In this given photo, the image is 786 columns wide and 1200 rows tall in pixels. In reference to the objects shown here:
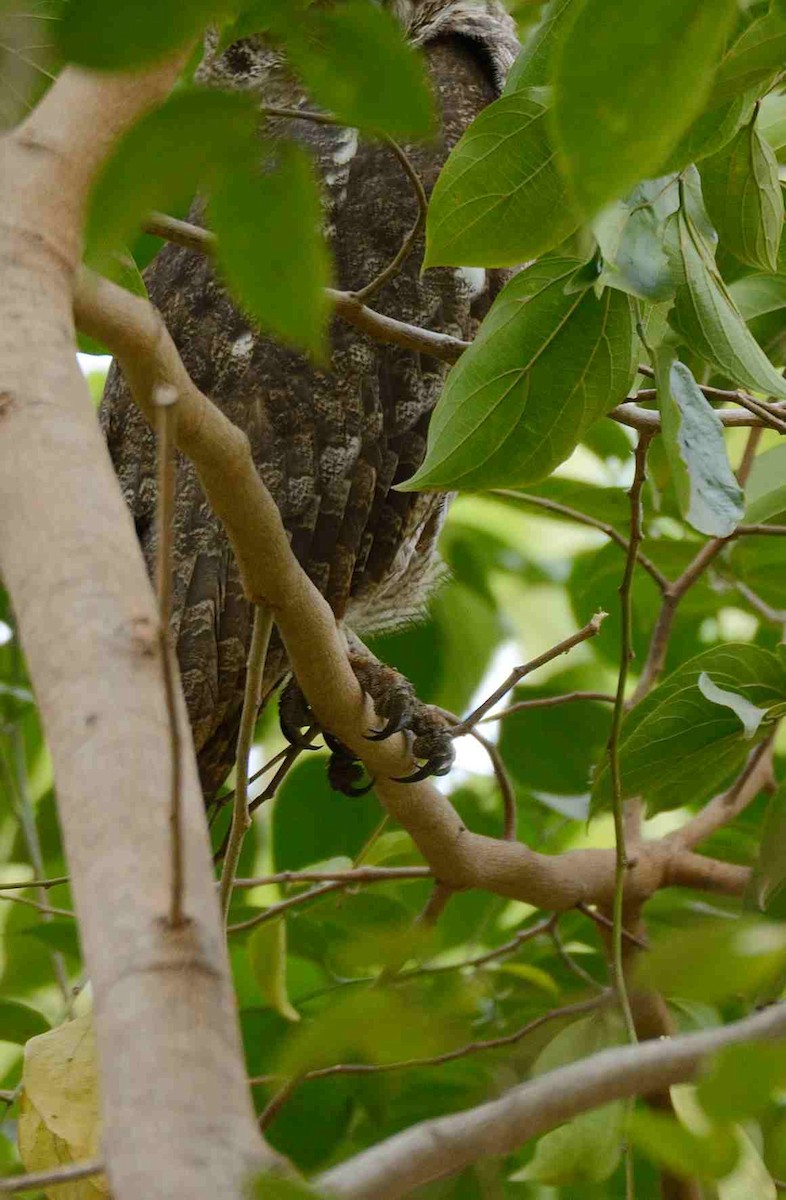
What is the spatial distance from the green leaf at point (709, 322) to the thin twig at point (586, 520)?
68cm

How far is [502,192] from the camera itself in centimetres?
105

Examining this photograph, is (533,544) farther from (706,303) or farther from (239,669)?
(706,303)

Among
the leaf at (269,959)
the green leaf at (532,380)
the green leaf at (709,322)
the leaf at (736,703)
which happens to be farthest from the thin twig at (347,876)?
the green leaf at (709,322)

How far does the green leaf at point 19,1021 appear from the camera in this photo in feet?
5.30

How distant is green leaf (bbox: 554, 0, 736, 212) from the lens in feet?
1.90

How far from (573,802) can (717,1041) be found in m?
1.57

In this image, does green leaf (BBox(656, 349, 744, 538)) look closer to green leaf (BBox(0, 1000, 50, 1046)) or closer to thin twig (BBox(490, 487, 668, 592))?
thin twig (BBox(490, 487, 668, 592))

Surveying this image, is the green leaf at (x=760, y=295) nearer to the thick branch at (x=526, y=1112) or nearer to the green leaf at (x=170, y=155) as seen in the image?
the green leaf at (x=170, y=155)

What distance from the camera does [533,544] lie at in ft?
10.9

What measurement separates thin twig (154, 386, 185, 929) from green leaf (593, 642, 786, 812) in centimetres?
87

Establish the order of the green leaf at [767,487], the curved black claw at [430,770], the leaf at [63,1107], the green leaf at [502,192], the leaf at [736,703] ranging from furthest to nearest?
the green leaf at [767,487], the curved black claw at [430,770], the leaf at [736,703], the leaf at [63,1107], the green leaf at [502,192]

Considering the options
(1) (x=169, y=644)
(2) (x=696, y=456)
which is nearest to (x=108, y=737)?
(1) (x=169, y=644)

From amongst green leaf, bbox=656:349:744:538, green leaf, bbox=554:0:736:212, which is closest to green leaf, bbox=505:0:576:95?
green leaf, bbox=656:349:744:538

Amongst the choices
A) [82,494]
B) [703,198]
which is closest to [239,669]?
[703,198]
